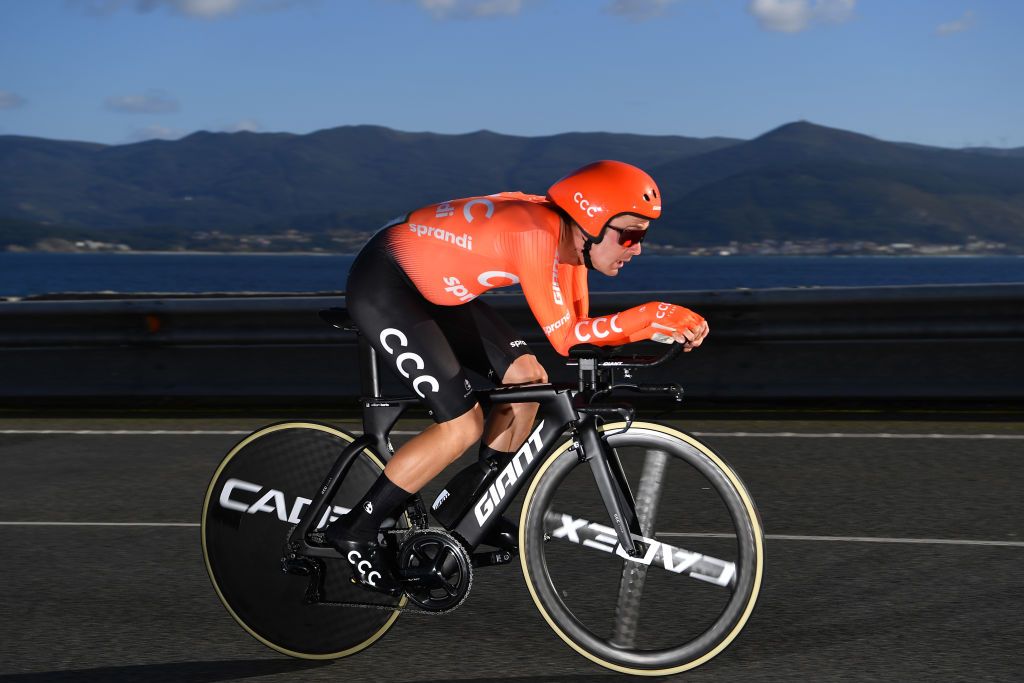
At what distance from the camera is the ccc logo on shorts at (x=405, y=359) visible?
165 inches

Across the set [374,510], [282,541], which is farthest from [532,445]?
[282,541]

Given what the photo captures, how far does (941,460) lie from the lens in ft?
25.7

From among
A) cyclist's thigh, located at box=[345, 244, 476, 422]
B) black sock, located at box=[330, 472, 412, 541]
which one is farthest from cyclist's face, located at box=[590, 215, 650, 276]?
black sock, located at box=[330, 472, 412, 541]

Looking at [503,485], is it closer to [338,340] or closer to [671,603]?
[671,603]

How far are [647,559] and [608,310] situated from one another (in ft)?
20.8

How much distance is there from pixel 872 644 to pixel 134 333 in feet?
25.7

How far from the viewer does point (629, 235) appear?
3990 mm

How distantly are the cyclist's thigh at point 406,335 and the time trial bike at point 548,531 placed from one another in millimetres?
111

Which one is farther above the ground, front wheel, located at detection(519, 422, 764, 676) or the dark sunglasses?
the dark sunglasses

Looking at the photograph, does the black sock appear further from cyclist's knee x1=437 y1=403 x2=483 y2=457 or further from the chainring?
cyclist's knee x1=437 y1=403 x2=483 y2=457

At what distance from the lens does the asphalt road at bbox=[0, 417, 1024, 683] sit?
14.0 ft

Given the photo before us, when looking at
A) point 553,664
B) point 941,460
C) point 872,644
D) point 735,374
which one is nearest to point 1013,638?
point 872,644

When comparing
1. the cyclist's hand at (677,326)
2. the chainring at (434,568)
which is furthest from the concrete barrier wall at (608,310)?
the cyclist's hand at (677,326)

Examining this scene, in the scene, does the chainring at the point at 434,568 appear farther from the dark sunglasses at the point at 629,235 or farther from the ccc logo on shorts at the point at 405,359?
the dark sunglasses at the point at 629,235
